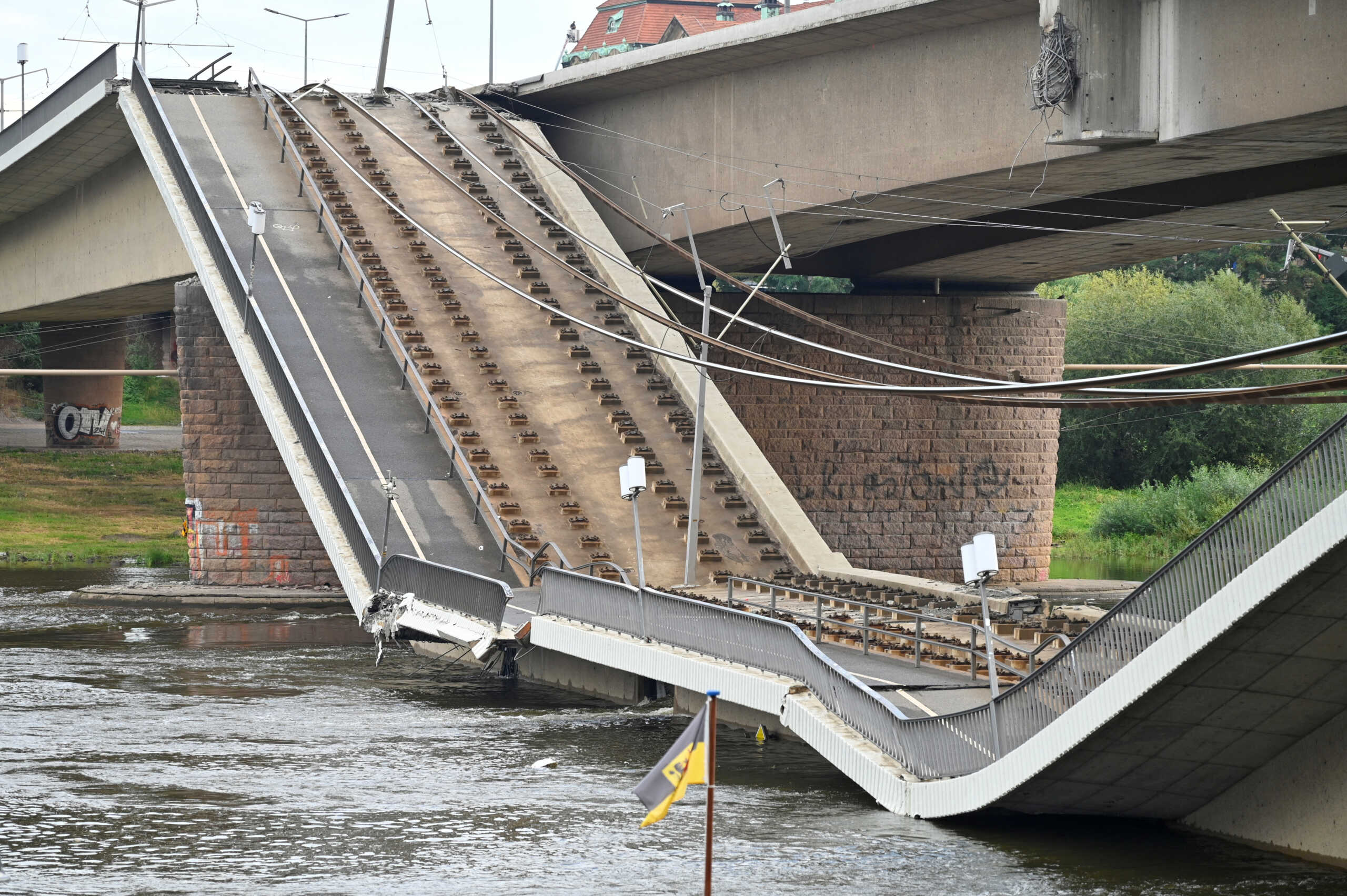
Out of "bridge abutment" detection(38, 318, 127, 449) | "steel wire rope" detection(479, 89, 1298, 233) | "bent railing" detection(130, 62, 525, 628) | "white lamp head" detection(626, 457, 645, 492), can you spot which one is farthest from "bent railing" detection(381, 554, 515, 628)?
"bridge abutment" detection(38, 318, 127, 449)

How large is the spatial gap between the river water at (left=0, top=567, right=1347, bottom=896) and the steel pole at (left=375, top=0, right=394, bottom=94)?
17.3 m

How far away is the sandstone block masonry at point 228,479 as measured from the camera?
38.2 metres

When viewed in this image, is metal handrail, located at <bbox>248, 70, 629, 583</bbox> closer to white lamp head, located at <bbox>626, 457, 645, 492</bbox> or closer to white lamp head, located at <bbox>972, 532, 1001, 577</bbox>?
white lamp head, located at <bbox>626, 457, 645, 492</bbox>

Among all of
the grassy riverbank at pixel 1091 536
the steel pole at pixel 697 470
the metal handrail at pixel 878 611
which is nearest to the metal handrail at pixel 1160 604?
the metal handrail at pixel 878 611

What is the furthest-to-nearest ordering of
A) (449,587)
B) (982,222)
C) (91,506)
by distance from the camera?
(91,506) → (982,222) → (449,587)

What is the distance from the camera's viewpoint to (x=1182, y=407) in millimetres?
65438

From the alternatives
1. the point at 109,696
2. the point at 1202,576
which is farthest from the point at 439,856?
the point at 109,696

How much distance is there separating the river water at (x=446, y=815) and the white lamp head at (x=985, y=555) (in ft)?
7.55

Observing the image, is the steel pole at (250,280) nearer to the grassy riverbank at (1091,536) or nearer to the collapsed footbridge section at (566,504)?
the collapsed footbridge section at (566,504)

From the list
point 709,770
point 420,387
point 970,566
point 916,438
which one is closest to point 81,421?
point 916,438

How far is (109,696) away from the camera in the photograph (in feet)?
81.6

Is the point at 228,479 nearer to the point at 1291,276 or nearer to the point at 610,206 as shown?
the point at 610,206

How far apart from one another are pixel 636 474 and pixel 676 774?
10959 mm

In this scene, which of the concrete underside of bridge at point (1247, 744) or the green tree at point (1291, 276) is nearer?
the concrete underside of bridge at point (1247, 744)
